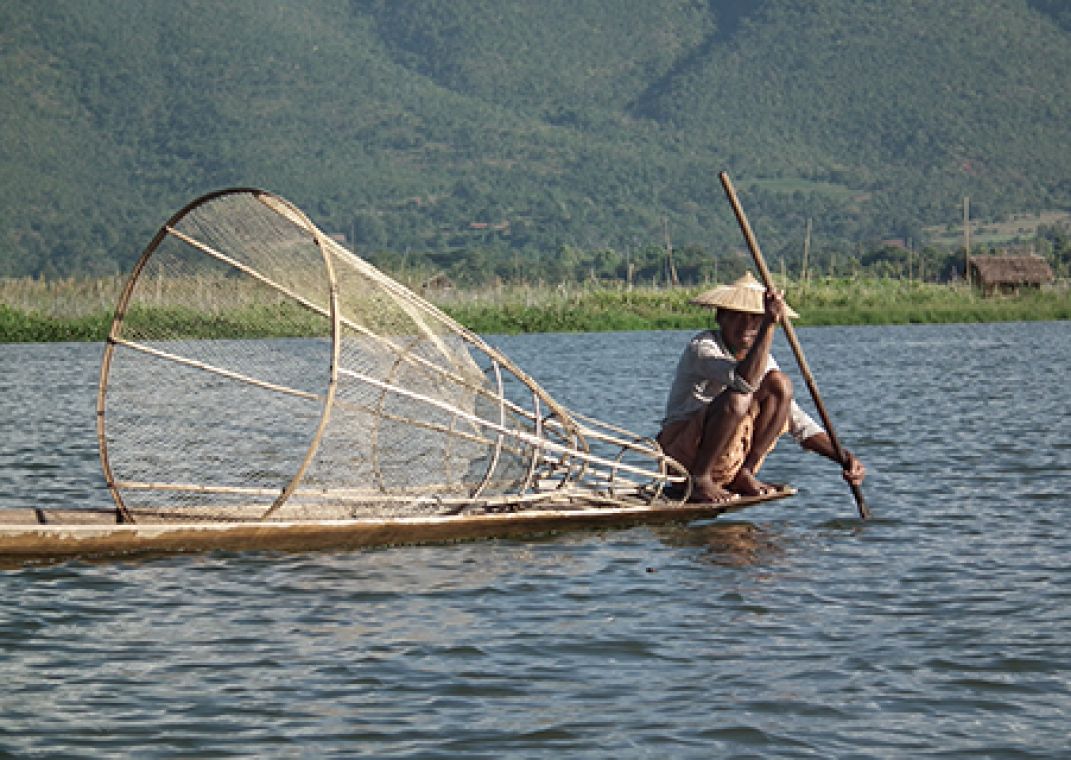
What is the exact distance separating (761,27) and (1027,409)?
358ft

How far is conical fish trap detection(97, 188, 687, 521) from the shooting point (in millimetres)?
8352

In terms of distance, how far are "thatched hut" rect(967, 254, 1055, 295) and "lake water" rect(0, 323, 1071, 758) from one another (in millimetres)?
38071

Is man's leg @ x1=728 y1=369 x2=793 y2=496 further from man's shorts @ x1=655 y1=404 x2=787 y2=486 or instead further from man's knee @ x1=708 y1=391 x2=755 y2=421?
man's knee @ x1=708 y1=391 x2=755 y2=421

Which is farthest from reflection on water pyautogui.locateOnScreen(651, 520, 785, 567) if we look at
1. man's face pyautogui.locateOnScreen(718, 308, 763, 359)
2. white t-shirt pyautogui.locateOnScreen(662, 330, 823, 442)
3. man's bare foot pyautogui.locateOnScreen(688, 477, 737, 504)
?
man's face pyautogui.locateOnScreen(718, 308, 763, 359)

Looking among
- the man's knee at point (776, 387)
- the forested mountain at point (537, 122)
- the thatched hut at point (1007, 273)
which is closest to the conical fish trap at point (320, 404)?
the man's knee at point (776, 387)

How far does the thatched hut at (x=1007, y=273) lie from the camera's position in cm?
4784

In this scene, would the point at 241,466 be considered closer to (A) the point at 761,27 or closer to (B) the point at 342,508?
(B) the point at 342,508

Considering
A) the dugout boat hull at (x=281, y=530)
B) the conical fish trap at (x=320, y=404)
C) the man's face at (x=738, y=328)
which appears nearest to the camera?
the dugout boat hull at (x=281, y=530)

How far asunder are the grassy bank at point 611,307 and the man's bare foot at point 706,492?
77.5 ft

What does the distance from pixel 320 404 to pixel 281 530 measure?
5.56 feet

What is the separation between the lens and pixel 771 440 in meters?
9.04

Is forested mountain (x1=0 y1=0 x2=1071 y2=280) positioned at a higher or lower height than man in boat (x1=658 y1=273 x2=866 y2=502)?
higher

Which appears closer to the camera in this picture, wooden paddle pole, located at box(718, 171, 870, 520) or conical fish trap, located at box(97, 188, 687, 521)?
conical fish trap, located at box(97, 188, 687, 521)

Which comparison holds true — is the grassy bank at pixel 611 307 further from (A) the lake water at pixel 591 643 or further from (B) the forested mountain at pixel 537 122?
(B) the forested mountain at pixel 537 122
